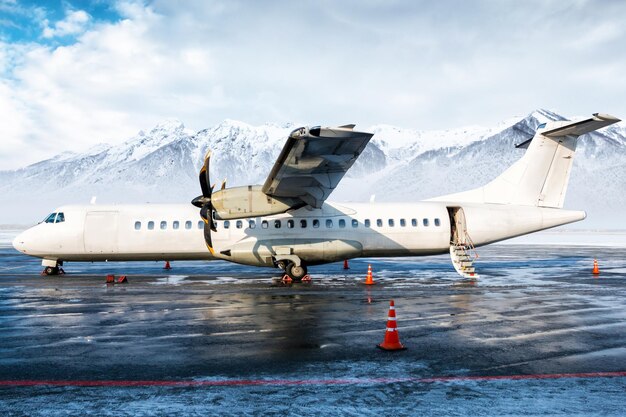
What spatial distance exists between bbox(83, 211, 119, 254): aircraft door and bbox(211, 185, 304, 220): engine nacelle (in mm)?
5497

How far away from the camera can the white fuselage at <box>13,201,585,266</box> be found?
1925 centimetres

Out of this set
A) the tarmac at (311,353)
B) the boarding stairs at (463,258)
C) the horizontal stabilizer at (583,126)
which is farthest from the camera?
the boarding stairs at (463,258)

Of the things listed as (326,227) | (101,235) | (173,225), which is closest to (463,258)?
(326,227)

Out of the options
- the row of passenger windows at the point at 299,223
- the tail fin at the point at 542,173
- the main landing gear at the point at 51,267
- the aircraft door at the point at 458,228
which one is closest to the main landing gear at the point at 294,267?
the row of passenger windows at the point at 299,223

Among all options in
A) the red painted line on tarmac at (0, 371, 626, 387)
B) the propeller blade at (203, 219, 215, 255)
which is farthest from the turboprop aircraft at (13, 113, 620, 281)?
the red painted line on tarmac at (0, 371, 626, 387)

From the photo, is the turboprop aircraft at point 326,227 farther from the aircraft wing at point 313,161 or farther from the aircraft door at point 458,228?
the aircraft wing at point 313,161

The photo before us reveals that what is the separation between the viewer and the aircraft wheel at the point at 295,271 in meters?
18.7

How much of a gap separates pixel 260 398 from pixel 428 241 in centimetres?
1507

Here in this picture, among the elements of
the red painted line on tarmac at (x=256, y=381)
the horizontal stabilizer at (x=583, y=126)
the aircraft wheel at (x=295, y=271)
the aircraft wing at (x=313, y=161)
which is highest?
the horizontal stabilizer at (x=583, y=126)

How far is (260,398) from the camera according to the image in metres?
5.82

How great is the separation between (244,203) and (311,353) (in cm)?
987

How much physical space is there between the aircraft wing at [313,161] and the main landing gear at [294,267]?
2251 millimetres

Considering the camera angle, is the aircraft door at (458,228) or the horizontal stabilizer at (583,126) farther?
the aircraft door at (458,228)

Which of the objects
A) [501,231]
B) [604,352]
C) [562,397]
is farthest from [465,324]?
[501,231]
